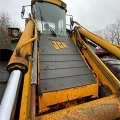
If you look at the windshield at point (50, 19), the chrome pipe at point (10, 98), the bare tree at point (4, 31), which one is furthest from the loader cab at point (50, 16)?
the bare tree at point (4, 31)

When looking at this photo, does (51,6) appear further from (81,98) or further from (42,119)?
(42,119)

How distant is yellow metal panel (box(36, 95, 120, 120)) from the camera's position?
6.14 ft

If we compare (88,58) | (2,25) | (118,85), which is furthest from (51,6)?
(2,25)

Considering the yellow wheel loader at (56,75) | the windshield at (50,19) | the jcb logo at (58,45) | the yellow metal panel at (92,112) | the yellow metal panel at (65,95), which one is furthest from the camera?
the windshield at (50,19)

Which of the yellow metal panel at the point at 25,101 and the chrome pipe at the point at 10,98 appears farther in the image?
the yellow metal panel at the point at 25,101

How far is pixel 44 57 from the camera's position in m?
3.29

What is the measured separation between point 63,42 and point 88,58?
0.58 metres

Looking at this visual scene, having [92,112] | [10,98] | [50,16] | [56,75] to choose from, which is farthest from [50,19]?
[10,98]

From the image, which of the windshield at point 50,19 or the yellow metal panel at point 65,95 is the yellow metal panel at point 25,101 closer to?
the yellow metal panel at point 65,95

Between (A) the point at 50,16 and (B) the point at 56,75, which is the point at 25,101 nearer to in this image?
A: (B) the point at 56,75

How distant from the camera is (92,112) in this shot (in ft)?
6.65

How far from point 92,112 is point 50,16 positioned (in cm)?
285

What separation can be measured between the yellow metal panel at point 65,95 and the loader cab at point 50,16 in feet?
5.30

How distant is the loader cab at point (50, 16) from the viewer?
428 cm
